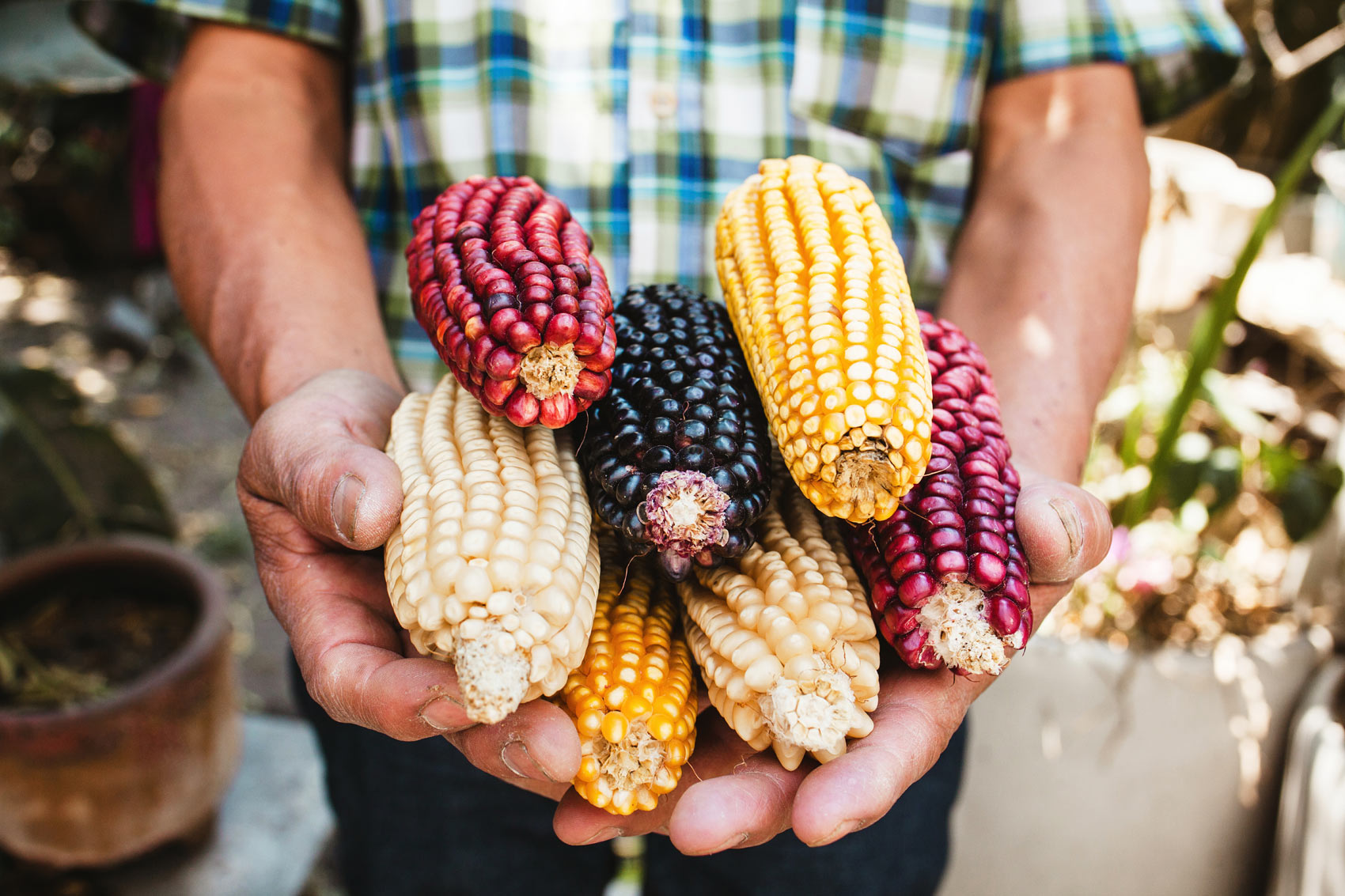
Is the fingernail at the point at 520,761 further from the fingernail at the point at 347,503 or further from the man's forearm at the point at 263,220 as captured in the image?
the man's forearm at the point at 263,220

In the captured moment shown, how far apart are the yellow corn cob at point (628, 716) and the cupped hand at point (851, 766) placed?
0.05 meters

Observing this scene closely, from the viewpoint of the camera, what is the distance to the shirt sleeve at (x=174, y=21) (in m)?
1.74

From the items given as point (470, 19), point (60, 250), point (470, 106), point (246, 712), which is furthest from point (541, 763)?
point (60, 250)

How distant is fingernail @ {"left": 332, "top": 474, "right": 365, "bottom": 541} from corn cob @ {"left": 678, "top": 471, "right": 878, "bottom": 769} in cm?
46

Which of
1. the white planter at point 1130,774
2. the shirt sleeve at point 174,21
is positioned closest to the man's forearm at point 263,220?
the shirt sleeve at point 174,21

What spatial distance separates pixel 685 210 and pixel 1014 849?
219 centimetres

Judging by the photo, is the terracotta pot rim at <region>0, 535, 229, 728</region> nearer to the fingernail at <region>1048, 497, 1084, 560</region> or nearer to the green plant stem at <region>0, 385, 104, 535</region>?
the green plant stem at <region>0, 385, 104, 535</region>

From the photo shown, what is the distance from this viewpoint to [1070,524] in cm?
110

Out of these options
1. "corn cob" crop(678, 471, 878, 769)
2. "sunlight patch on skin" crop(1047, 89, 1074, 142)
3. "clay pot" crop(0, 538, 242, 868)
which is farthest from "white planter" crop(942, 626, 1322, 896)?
"clay pot" crop(0, 538, 242, 868)

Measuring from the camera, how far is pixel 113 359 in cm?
595

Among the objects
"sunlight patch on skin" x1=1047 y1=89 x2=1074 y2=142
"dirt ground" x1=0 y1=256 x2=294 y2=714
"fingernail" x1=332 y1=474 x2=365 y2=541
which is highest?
"sunlight patch on skin" x1=1047 y1=89 x2=1074 y2=142

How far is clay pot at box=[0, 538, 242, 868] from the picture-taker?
2.22 metres

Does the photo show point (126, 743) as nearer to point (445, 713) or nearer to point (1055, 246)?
point (445, 713)

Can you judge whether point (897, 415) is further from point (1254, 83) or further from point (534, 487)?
point (1254, 83)
